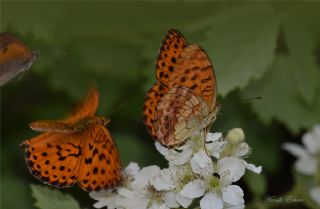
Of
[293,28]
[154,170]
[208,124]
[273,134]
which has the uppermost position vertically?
[293,28]

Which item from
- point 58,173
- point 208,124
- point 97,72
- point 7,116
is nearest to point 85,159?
point 58,173

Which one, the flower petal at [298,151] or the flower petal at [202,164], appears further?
the flower petal at [298,151]

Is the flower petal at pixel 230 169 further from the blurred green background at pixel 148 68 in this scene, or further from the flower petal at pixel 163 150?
the blurred green background at pixel 148 68

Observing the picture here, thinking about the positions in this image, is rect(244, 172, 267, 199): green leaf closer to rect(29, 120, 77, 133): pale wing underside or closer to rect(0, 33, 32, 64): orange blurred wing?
rect(29, 120, 77, 133): pale wing underside

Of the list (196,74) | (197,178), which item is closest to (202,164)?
(197,178)

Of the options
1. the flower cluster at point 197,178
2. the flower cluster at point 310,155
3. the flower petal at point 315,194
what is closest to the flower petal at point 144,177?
the flower cluster at point 197,178

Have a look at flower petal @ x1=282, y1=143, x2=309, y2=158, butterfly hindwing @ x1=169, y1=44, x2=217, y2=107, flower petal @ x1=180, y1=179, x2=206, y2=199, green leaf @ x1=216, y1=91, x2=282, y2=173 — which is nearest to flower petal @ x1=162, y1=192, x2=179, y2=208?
flower petal @ x1=180, y1=179, x2=206, y2=199

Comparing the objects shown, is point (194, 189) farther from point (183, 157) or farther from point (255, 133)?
point (255, 133)

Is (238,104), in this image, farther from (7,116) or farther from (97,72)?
(7,116)
